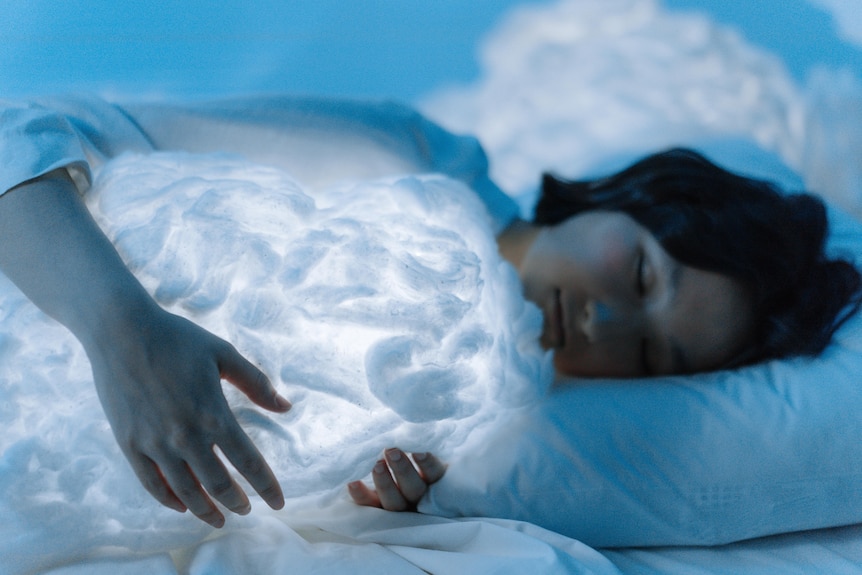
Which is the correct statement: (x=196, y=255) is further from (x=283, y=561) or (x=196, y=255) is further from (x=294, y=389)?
(x=283, y=561)

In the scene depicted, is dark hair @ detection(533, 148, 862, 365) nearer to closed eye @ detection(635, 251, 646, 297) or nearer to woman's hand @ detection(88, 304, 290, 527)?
closed eye @ detection(635, 251, 646, 297)

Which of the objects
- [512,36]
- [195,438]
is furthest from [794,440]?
[512,36]

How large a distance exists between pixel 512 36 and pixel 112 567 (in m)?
1.13

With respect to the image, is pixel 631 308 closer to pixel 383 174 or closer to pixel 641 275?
pixel 641 275

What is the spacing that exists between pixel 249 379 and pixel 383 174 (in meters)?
0.48

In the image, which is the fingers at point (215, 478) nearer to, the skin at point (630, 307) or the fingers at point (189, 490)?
the fingers at point (189, 490)

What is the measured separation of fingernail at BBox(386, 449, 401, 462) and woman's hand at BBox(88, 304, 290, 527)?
0.17m

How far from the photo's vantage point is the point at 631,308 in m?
0.79

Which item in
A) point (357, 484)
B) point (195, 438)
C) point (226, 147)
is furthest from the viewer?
point (226, 147)

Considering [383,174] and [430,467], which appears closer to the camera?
[430,467]

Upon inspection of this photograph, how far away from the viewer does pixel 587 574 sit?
23.5 inches

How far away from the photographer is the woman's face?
31.1 inches

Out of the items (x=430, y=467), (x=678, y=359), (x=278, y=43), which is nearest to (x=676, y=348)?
(x=678, y=359)

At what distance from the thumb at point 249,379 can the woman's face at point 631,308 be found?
0.40 meters
